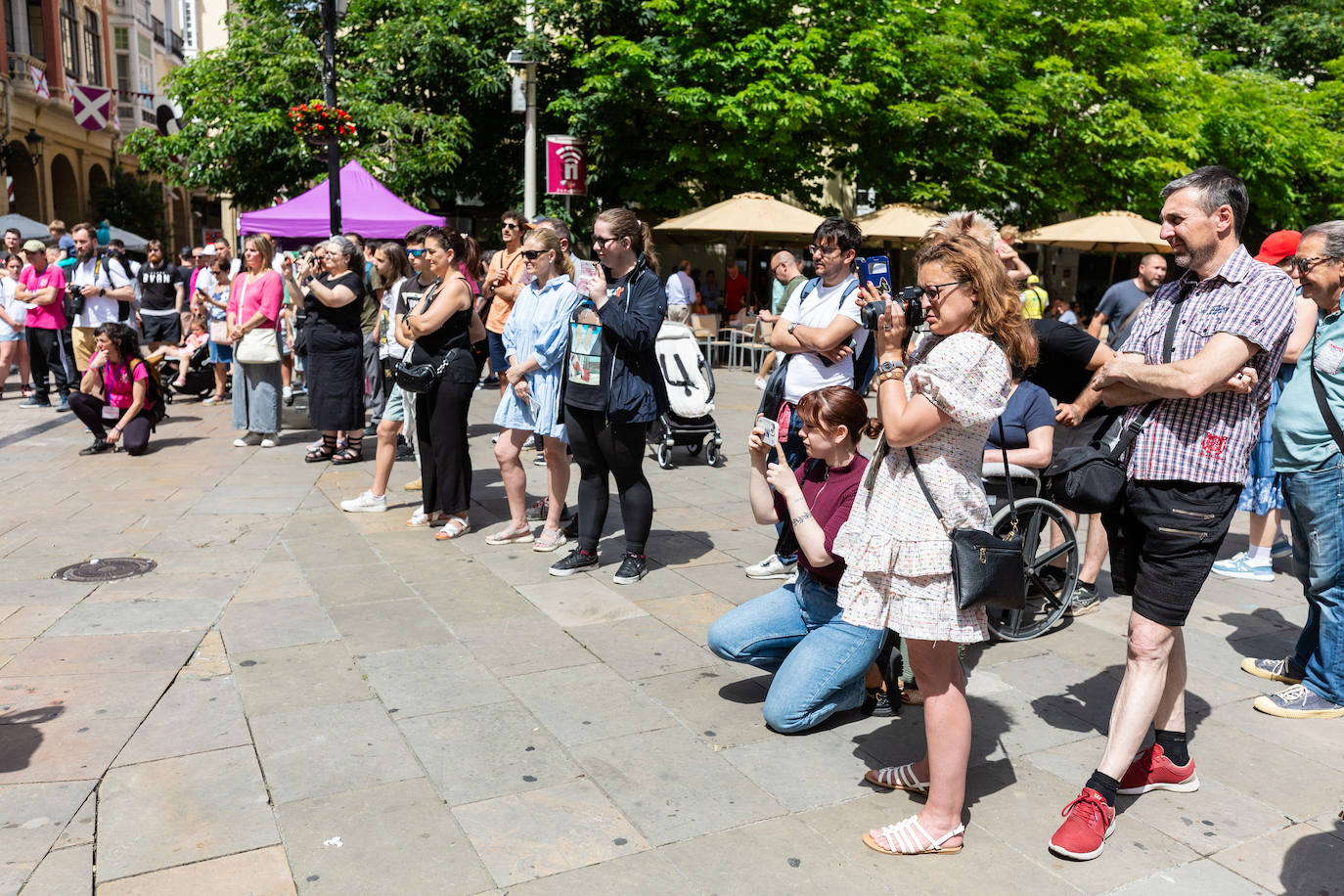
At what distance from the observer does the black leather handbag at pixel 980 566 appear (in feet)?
10.0

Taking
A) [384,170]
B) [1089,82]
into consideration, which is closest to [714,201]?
[384,170]

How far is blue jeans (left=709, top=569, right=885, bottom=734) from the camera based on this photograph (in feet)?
12.9

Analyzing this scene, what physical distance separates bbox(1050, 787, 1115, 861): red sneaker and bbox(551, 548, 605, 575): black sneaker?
10.7 ft

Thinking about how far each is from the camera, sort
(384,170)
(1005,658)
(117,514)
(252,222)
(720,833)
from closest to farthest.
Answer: (720,833) < (1005,658) < (117,514) < (252,222) < (384,170)

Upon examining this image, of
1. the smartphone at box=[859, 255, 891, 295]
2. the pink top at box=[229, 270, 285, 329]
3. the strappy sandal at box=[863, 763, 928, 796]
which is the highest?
the smartphone at box=[859, 255, 891, 295]

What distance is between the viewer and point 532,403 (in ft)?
21.1

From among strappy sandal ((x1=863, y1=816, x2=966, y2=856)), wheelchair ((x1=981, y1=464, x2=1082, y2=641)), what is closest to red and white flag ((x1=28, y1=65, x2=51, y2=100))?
wheelchair ((x1=981, y1=464, x2=1082, y2=641))

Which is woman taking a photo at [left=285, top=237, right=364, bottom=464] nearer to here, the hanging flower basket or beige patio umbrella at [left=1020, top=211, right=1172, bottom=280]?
the hanging flower basket

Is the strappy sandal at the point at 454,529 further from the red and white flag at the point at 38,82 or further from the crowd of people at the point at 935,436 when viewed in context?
the red and white flag at the point at 38,82

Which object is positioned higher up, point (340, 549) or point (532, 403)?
point (532, 403)

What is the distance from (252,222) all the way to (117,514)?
25.8 ft

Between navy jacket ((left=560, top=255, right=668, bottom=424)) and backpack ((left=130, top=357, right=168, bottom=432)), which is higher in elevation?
navy jacket ((left=560, top=255, right=668, bottom=424))

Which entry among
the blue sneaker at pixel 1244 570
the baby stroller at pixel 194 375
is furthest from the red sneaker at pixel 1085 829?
the baby stroller at pixel 194 375

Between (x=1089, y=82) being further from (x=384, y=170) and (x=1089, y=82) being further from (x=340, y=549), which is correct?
(x=340, y=549)
